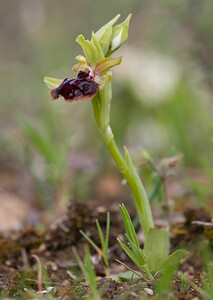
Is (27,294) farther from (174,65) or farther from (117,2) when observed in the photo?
(117,2)

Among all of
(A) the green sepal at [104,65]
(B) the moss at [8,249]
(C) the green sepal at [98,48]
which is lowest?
(B) the moss at [8,249]

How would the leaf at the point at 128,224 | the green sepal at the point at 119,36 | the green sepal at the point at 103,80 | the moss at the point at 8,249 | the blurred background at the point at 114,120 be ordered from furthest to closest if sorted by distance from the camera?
the blurred background at the point at 114,120 < the moss at the point at 8,249 < the green sepal at the point at 119,36 < the green sepal at the point at 103,80 < the leaf at the point at 128,224

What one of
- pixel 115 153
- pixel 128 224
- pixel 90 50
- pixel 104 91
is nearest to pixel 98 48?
pixel 90 50

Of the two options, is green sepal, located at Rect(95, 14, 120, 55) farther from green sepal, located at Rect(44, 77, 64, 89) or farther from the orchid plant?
green sepal, located at Rect(44, 77, 64, 89)

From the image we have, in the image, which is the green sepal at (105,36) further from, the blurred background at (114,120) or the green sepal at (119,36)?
the blurred background at (114,120)

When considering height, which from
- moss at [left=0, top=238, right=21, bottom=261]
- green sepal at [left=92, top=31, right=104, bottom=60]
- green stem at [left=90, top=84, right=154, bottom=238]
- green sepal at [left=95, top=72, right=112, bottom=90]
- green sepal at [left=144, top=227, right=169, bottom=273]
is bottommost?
green sepal at [left=144, top=227, right=169, bottom=273]

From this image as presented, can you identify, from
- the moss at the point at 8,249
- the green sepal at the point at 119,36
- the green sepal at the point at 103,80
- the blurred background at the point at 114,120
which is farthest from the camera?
the blurred background at the point at 114,120

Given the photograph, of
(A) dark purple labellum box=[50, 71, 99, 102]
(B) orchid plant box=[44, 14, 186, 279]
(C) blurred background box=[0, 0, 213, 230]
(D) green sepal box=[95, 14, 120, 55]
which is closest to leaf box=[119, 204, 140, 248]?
(B) orchid plant box=[44, 14, 186, 279]

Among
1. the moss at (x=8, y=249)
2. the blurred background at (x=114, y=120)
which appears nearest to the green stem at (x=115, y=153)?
the blurred background at (x=114, y=120)
